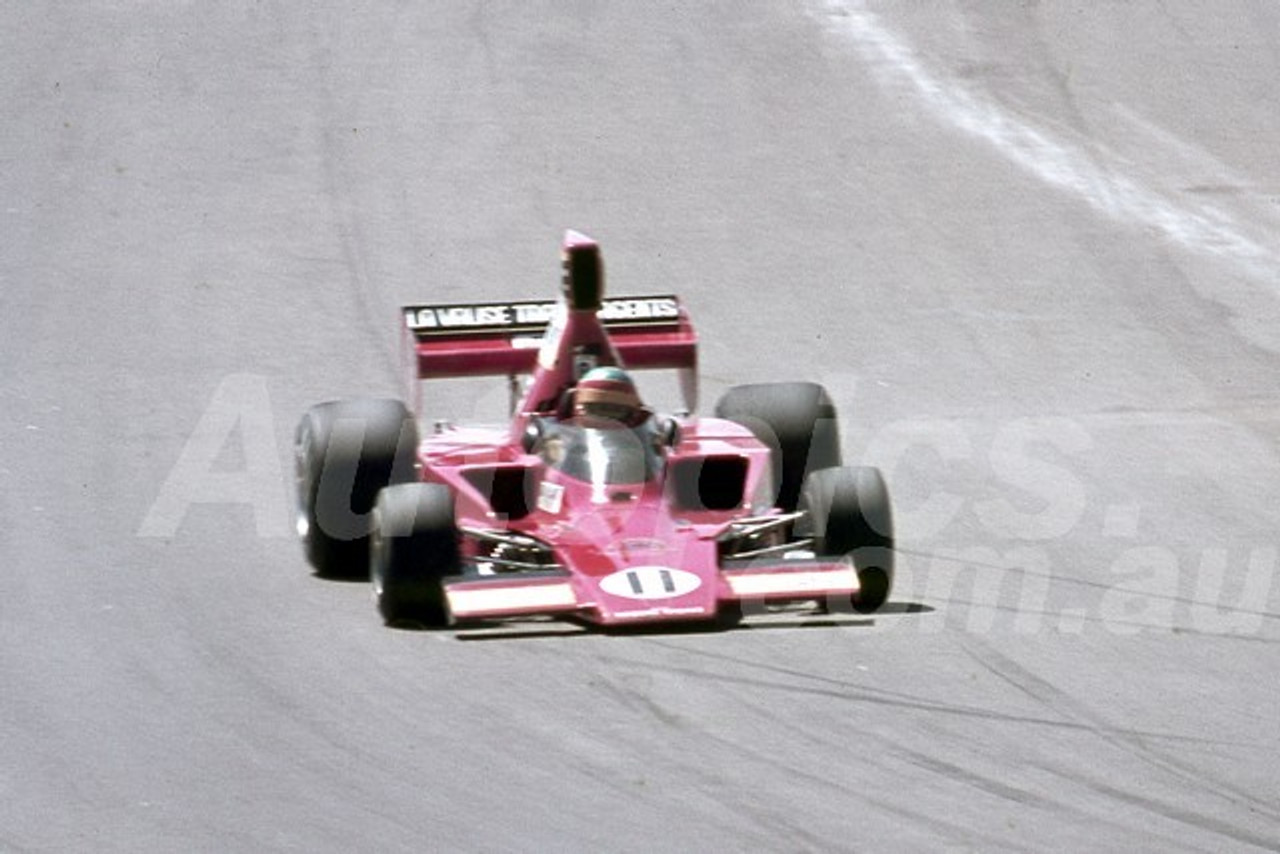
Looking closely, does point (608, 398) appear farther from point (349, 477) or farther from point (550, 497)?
point (349, 477)

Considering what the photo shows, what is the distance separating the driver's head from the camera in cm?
1284

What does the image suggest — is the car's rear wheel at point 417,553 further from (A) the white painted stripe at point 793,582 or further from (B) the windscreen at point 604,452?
(A) the white painted stripe at point 793,582

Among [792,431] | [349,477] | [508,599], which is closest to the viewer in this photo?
[508,599]

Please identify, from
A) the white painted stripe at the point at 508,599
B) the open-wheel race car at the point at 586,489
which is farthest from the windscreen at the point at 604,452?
the white painted stripe at the point at 508,599

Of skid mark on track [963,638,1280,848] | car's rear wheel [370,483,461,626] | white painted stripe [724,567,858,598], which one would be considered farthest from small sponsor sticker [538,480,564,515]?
skid mark on track [963,638,1280,848]

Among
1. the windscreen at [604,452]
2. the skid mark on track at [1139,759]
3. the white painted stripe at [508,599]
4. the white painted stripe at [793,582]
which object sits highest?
the windscreen at [604,452]

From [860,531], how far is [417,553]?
1.84 meters

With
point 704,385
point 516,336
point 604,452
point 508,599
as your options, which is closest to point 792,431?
point 604,452

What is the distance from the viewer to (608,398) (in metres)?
12.8

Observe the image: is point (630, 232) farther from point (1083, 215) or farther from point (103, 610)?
point (103, 610)

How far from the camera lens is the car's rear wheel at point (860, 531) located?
39.5 feet

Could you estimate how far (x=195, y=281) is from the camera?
728 inches

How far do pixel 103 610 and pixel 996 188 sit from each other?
968 cm

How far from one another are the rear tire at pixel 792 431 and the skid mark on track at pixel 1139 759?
1.84 metres
